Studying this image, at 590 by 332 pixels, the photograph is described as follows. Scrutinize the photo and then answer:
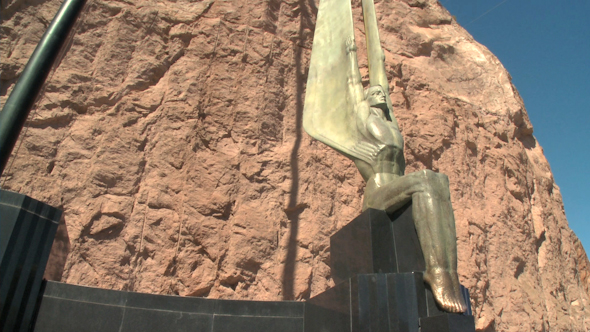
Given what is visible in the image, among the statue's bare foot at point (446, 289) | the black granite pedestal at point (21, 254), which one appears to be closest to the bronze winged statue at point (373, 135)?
the statue's bare foot at point (446, 289)

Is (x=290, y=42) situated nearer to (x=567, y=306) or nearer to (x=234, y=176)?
(x=234, y=176)

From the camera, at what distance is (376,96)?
446 cm

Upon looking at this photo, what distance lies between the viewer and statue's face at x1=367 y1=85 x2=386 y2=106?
4.44 meters

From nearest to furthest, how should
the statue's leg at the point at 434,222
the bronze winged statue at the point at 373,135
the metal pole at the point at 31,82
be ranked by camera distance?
the metal pole at the point at 31,82 → the statue's leg at the point at 434,222 → the bronze winged statue at the point at 373,135

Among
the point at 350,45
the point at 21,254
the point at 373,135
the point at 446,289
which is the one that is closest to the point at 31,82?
the point at 21,254

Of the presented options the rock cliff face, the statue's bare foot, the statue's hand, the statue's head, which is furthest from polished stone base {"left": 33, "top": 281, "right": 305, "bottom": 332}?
the statue's hand

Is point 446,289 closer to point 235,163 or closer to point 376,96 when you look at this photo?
point 376,96

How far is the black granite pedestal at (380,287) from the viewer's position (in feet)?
9.99

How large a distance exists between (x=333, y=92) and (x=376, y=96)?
52 centimetres

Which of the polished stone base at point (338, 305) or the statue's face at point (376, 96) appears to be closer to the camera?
the polished stone base at point (338, 305)

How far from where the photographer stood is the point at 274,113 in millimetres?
7641

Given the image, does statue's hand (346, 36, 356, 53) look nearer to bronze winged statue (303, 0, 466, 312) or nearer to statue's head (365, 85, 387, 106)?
bronze winged statue (303, 0, 466, 312)

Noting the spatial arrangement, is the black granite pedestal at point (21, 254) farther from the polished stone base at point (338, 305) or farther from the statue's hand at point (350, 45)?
the statue's hand at point (350, 45)

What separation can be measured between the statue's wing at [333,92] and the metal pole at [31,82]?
2475mm
